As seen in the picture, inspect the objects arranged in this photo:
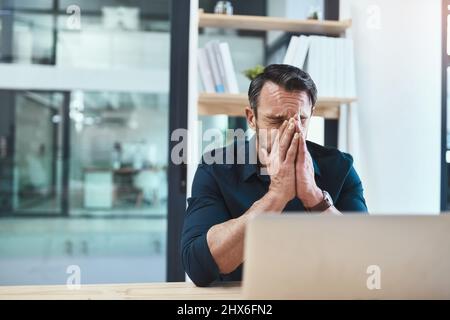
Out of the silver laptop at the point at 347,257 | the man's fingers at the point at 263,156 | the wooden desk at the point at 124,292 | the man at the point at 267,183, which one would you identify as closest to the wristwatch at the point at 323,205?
the man at the point at 267,183

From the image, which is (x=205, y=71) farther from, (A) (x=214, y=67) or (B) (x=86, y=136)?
(B) (x=86, y=136)

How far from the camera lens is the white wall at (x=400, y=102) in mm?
2254

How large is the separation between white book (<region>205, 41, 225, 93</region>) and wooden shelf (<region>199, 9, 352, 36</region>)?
0.46 ft

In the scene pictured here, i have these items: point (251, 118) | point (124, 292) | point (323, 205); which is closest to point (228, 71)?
point (251, 118)

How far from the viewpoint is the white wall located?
225cm

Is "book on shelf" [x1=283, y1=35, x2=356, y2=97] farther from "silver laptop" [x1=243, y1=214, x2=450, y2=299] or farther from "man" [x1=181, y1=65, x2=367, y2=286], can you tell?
"silver laptop" [x1=243, y1=214, x2=450, y2=299]

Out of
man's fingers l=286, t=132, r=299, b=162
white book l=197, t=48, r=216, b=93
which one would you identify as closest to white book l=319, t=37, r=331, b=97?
white book l=197, t=48, r=216, b=93

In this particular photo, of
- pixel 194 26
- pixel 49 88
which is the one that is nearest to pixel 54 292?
pixel 194 26

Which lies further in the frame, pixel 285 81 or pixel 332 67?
pixel 332 67

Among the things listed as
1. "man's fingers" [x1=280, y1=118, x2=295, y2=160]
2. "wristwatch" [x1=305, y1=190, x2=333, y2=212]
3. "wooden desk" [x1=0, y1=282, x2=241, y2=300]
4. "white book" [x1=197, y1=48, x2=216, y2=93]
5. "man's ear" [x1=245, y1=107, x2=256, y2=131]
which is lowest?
"wooden desk" [x1=0, y1=282, x2=241, y2=300]

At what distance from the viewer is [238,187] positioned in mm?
1603

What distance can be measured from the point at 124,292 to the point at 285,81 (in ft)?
3.08

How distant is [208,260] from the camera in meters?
1.30

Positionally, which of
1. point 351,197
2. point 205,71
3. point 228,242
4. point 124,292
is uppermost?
point 205,71
